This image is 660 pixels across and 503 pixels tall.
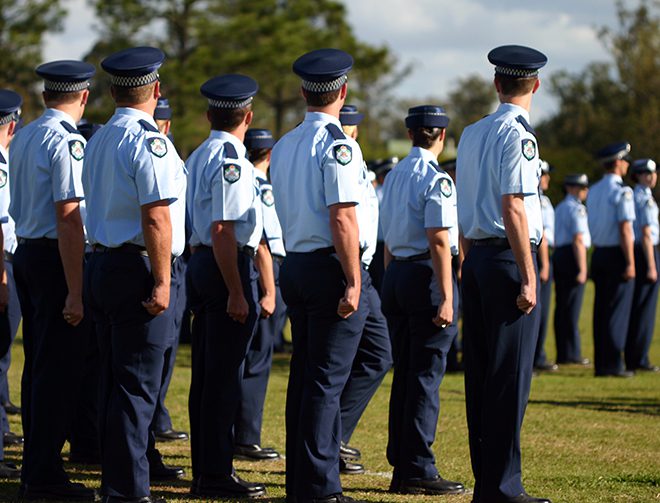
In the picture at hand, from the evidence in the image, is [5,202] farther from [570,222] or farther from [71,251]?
[570,222]

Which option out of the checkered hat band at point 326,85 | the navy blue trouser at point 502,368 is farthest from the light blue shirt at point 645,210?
the checkered hat band at point 326,85

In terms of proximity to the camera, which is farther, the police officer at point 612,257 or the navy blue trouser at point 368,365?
the police officer at point 612,257

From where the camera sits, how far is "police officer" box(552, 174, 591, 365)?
14.9 m

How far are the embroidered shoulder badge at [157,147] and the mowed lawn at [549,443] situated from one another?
1997mm

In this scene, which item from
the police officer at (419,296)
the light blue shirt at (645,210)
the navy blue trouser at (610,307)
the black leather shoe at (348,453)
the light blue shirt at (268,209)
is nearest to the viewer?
the police officer at (419,296)

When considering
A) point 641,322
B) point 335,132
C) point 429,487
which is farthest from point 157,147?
point 641,322

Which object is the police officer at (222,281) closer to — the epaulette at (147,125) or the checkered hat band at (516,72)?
the epaulette at (147,125)

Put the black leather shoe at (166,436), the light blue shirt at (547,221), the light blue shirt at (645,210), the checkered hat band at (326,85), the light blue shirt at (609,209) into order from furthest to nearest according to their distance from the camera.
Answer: the light blue shirt at (547,221) → the light blue shirt at (645,210) → the light blue shirt at (609,209) → the black leather shoe at (166,436) → the checkered hat band at (326,85)

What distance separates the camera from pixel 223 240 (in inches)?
279

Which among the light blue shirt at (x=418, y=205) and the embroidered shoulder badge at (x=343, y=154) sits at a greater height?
the embroidered shoulder badge at (x=343, y=154)

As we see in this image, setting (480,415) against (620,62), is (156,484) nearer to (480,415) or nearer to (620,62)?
(480,415)

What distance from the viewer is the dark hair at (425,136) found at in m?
7.70

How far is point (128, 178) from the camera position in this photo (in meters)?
6.16

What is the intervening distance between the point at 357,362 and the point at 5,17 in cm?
4466
